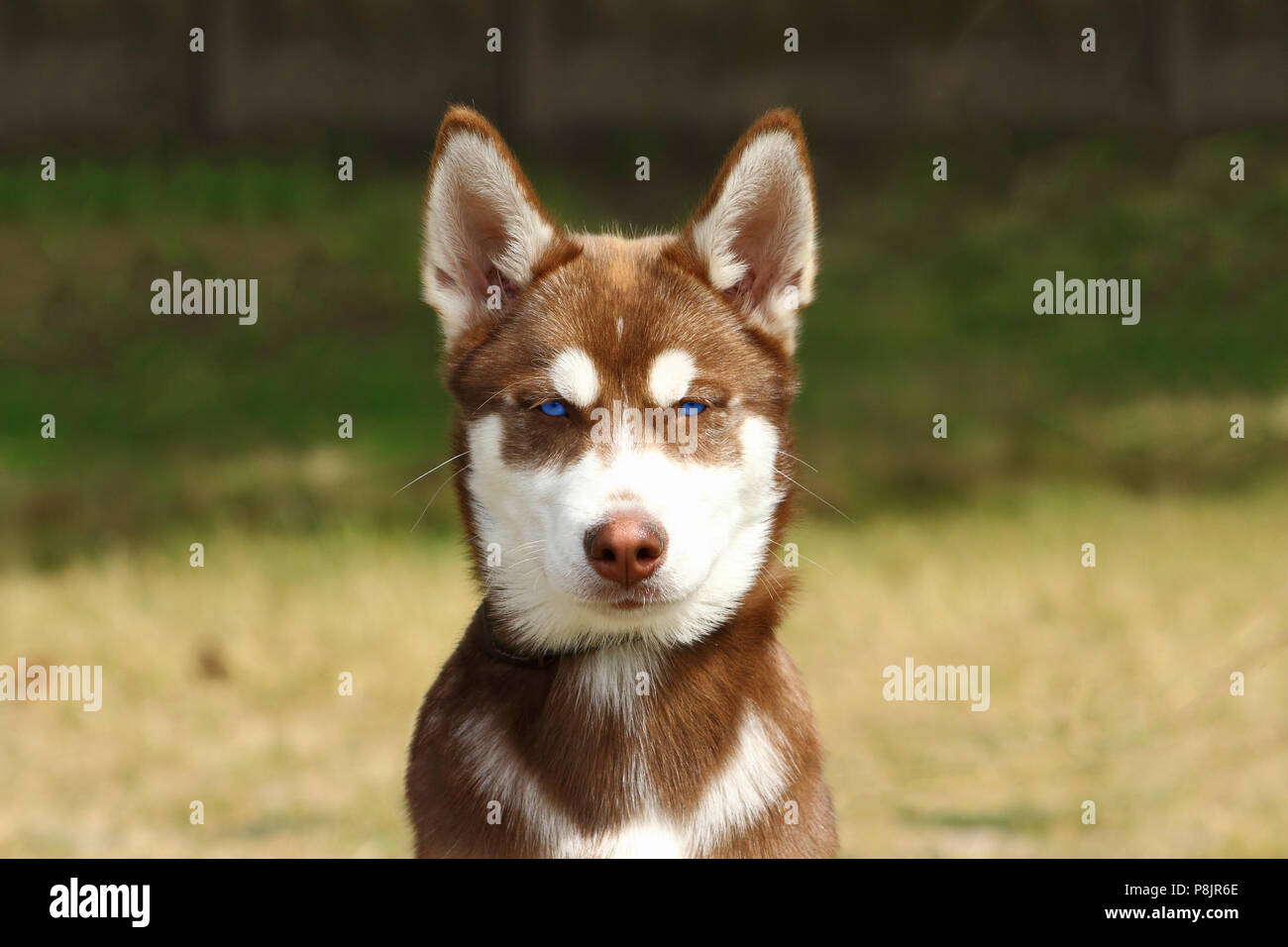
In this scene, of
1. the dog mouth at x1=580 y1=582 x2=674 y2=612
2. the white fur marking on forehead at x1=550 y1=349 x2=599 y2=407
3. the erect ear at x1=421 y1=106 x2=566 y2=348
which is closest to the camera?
the dog mouth at x1=580 y1=582 x2=674 y2=612

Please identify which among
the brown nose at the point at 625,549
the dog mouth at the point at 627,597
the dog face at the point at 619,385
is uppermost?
the dog face at the point at 619,385

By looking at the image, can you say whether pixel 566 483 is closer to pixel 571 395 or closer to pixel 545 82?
pixel 571 395

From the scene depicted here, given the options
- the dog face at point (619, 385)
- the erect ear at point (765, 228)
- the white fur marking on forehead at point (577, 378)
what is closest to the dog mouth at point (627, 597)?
the dog face at point (619, 385)

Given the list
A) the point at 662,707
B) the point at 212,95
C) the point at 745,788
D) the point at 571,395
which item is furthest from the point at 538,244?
the point at 212,95

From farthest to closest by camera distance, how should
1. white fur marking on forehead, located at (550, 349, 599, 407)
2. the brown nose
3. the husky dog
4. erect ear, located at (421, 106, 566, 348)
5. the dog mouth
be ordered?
erect ear, located at (421, 106, 566, 348)
white fur marking on forehead, located at (550, 349, 599, 407)
the husky dog
the dog mouth
the brown nose

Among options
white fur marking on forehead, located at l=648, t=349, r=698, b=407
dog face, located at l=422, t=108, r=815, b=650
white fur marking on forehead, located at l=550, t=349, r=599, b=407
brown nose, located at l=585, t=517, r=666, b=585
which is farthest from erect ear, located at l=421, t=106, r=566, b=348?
brown nose, located at l=585, t=517, r=666, b=585

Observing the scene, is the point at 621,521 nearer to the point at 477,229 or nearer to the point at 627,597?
the point at 627,597

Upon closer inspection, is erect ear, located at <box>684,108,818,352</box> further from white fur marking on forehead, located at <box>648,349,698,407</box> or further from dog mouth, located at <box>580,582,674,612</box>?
dog mouth, located at <box>580,582,674,612</box>

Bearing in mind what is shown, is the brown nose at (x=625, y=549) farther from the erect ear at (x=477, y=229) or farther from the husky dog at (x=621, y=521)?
the erect ear at (x=477, y=229)
